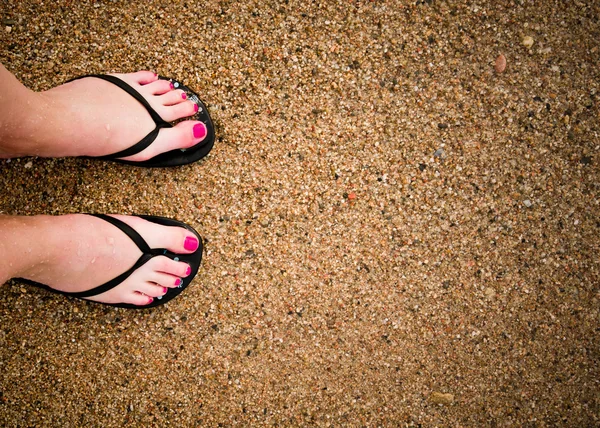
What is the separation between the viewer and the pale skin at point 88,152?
1069mm

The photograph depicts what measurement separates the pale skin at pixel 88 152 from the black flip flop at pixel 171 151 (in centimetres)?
2

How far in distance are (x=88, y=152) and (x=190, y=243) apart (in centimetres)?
42

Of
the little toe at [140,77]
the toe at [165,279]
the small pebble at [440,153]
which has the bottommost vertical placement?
the toe at [165,279]

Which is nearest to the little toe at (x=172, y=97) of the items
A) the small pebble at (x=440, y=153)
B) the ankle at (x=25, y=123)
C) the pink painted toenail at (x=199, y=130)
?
the pink painted toenail at (x=199, y=130)

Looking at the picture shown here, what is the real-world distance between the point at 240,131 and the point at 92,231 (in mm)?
564

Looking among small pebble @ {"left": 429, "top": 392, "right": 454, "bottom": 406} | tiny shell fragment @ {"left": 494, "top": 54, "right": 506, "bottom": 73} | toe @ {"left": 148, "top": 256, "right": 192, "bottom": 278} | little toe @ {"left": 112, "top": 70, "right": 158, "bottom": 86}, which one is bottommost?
small pebble @ {"left": 429, "top": 392, "right": 454, "bottom": 406}

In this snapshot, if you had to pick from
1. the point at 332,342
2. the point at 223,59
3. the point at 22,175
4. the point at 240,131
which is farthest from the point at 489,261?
the point at 22,175

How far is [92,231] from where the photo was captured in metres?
1.23

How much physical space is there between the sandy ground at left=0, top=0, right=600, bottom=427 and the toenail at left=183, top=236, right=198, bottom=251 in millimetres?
64

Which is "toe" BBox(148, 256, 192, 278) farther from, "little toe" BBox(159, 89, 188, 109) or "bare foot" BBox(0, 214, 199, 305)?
"little toe" BBox(159, 89, 188, 109)

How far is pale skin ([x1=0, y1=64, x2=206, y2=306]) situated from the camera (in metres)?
1.07

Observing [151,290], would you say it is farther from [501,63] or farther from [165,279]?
[501,63]

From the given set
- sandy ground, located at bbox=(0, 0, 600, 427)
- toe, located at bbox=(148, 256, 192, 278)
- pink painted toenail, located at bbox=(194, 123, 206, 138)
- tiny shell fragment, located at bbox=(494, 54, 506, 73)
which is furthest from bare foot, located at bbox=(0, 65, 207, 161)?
tiny shell fragment, located at bbox=(494, 54, 506, 73)

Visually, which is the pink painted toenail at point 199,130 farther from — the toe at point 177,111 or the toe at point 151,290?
the toe at point 151,290
